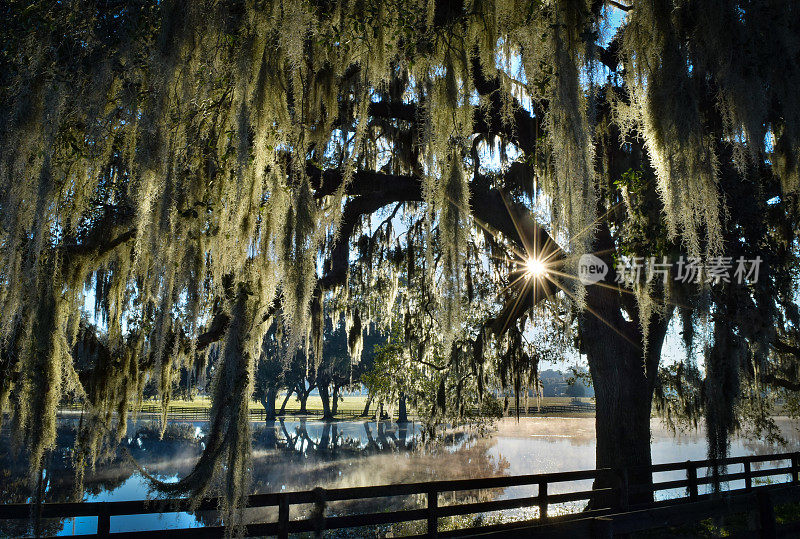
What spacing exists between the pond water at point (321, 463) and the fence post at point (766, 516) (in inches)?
292

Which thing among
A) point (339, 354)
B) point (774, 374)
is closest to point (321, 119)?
point (774, 374)

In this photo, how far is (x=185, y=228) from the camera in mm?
4363

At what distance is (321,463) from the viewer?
19719 mm

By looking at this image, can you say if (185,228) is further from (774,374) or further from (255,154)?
(774,374)

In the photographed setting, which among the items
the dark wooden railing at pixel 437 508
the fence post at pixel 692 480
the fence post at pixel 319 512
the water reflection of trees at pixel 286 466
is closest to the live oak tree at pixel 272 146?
the dark wooden railing at pixel 437 508

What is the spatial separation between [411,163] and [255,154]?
158 inches

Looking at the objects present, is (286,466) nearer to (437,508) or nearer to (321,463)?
(321,463)

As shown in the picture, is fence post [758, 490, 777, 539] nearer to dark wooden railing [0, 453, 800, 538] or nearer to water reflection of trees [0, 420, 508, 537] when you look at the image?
dark wooden railing [0, 453, 800, 538]

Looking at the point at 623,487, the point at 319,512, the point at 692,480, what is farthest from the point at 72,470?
the point at 692,480

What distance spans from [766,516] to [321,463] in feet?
55.2

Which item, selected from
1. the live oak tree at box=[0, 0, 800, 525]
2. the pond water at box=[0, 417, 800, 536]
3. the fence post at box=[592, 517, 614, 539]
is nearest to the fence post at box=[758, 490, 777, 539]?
the live oak tree at box=[0, 0, 800, 525]

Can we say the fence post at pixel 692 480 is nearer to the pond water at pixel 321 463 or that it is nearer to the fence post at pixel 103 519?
the pond water at pixel 321 463

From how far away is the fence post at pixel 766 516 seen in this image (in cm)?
521

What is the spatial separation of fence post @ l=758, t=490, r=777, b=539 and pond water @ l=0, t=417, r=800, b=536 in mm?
7406
